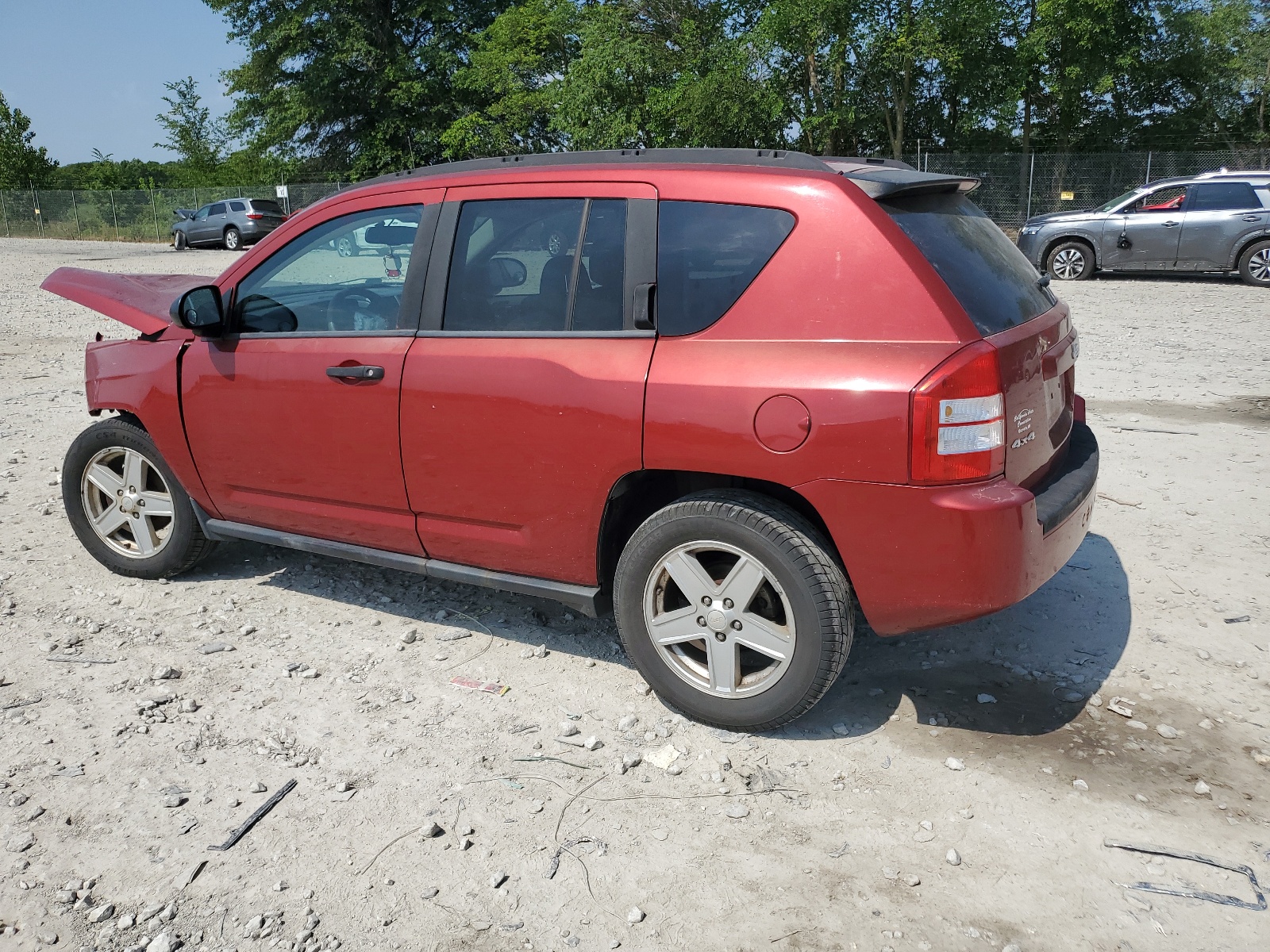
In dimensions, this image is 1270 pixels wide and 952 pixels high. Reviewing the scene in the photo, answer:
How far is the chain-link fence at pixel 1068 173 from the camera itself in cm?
2548

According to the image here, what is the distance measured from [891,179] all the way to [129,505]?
373 centimetres

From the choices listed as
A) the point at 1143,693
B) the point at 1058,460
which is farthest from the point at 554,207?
the point at 1143,693

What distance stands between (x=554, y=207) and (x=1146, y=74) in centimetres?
3468

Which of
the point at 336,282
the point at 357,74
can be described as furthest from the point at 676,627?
the point at 357,74

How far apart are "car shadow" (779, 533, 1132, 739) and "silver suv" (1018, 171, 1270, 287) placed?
12360mm

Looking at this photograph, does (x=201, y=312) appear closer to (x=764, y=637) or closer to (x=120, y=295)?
(x=120, y=295)

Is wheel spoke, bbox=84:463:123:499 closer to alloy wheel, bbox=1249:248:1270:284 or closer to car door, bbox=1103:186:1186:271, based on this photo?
car door, bbox=1103:186:1186:271

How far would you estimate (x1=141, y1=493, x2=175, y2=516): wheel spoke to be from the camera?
15.3ft

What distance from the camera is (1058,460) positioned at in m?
3.50

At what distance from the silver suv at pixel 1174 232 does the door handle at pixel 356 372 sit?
45.2ft

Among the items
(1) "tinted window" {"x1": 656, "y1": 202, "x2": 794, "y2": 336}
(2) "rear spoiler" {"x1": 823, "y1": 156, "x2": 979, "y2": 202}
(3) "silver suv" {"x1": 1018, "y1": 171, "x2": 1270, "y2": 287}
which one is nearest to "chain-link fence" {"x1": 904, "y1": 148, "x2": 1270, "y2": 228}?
(3) "silver suv" {"x1": 1018, "y1": 171, "x2": 1270, "y2": 287}

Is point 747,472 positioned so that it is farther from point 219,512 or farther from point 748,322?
point 219,512

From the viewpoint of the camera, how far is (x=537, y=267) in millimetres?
3555

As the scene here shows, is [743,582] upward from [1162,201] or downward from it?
downward
